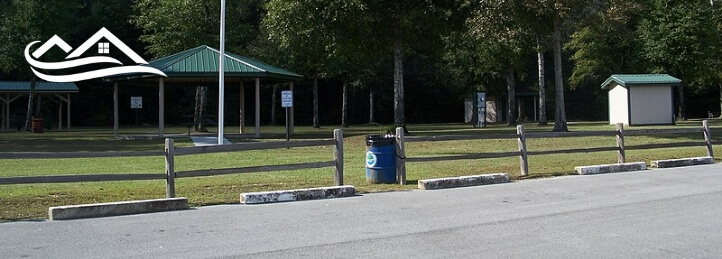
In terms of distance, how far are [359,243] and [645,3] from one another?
4351 centimetres

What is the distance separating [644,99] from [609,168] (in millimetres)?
21600

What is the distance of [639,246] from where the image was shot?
→ 7734 millimetres

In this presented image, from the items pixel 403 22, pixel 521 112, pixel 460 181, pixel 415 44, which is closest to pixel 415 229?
pixel 460 181

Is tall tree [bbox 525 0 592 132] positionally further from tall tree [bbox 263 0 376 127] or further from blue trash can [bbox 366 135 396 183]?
blue trash can [bbox 366 135 396 183]

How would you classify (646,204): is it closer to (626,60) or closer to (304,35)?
(304,35)

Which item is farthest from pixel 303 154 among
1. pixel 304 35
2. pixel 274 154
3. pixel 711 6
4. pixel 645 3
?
pixel 711 6

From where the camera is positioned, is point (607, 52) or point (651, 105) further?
point (607, 52)

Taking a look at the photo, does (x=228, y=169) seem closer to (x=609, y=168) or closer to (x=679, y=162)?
(x=609, y=168)

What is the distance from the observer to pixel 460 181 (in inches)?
546

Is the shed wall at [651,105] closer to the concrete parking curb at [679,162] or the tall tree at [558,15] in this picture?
the tall tree at [558,15]

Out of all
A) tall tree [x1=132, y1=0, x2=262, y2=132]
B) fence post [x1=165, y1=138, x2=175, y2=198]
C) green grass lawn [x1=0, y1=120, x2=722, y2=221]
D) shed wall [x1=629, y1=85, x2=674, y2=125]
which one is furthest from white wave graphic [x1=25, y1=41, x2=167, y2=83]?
shed wall [x1=629, y1=85, x2=674, y2=125]

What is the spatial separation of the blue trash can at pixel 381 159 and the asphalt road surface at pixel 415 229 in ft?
4.70

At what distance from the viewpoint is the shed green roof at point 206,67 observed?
3050 centimetres

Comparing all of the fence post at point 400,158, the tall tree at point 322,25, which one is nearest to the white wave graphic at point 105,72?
the tall tree at point 322,25
